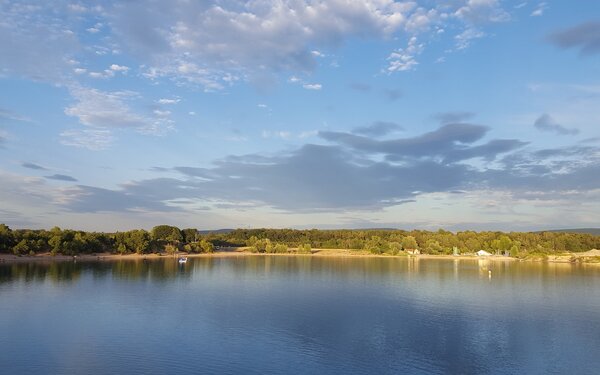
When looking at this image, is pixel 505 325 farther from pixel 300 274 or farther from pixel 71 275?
pixel 71 275

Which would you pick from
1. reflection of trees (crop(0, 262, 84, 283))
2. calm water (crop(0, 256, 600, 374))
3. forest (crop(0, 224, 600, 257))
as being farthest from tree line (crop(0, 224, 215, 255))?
calm water (crop(0, 256, 600, 374))

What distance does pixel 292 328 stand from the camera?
151ft

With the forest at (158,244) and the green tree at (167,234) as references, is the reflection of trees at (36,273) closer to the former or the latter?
the forest at (158,244)

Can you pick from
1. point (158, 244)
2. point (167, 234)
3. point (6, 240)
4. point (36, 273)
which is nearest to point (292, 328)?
point (36, 273)

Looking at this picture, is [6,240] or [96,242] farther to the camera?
[96,242]

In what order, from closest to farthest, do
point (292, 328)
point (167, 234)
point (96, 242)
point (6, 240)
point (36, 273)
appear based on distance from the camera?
point (292, 328), point (36, 273), point (6, 240), point (96, 242), point (167, 234)

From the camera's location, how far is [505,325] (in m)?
49.1

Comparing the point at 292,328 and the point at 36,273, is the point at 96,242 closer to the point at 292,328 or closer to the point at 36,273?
the point at 36,273

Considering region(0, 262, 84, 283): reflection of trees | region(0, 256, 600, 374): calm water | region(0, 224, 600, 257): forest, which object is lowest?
region(0, 256, 600, 374): calm water

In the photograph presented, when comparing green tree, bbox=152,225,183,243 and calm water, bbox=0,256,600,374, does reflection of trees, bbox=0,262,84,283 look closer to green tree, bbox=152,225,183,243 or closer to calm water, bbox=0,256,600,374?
calm water, bbox=0,256,600,374

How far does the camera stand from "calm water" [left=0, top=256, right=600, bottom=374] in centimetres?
3466

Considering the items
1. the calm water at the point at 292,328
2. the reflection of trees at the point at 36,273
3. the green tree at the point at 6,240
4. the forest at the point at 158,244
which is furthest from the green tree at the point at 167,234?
the calm water at the point at 292,328

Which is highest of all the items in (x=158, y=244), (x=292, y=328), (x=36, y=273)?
(x=158, y=244)

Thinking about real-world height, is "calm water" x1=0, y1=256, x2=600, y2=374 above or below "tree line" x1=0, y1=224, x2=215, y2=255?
below
